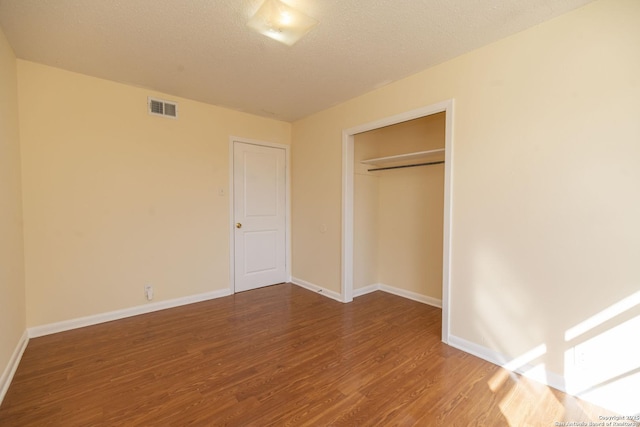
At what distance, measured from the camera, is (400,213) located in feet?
12.8

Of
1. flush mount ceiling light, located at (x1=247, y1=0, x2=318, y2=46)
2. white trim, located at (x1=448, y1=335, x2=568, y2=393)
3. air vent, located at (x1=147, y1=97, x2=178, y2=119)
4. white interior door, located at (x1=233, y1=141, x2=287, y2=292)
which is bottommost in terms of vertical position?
white trim, located at (x1=448, y1=335, x2=568, y2=393)

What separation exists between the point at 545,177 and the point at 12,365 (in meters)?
4.14

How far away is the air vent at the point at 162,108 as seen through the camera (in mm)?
3223

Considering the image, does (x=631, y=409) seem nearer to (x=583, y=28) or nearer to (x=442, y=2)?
(x=583, y=28)

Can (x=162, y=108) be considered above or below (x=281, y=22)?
below

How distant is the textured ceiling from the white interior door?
1.18m

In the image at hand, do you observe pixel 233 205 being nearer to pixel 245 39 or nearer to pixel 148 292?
pixel 148 292

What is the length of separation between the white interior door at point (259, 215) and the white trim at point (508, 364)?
2.69 meters

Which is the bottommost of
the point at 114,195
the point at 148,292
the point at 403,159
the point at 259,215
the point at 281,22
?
the point at 148,292

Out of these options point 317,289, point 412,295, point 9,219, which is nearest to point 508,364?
point 412,295

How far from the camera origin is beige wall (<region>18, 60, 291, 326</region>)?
2656 mm

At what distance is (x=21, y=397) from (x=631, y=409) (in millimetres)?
3814

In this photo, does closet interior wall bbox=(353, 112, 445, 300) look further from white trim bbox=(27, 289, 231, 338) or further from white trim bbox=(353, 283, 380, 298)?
white trim bbox=(27, 289, 231, 338)

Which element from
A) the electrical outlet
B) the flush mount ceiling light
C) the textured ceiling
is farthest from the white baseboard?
the flush mount ceiling light
